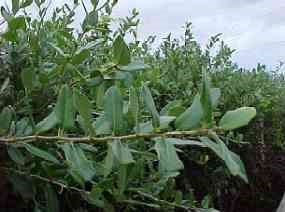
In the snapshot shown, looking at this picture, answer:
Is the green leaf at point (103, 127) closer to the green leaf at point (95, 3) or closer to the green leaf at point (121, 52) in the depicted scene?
the green leaf at point (121, 52)

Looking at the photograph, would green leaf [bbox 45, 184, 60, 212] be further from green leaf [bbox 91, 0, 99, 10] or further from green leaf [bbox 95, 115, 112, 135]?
green leaf [bbox 91, 0, 99, 10]

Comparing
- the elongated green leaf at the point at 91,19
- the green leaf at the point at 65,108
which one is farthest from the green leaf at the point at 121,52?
the elongated green leaf at the point at 91,19

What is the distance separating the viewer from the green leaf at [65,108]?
37.3 inches

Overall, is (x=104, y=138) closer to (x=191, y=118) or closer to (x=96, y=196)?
(x=191, y=118)

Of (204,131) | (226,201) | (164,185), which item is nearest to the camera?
(204,131)

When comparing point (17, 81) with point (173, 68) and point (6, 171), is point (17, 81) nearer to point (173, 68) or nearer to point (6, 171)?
point (6, 171)

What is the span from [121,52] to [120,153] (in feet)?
0.61

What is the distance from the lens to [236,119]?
36.2 inches

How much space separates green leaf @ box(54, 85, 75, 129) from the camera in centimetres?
95

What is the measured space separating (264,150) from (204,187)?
756 millimetres

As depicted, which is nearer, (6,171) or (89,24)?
(6,171)

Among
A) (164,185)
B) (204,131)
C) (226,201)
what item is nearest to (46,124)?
(204,131)

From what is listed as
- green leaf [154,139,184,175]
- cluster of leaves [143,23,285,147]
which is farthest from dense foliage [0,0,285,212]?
cluster of leaves [143,23,285,147]

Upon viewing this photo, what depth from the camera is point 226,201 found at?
356cm
